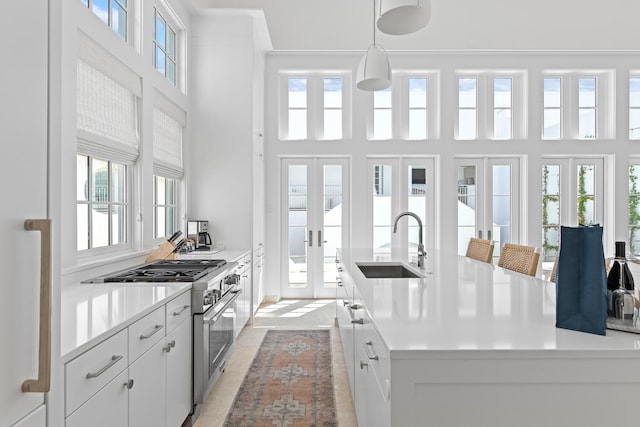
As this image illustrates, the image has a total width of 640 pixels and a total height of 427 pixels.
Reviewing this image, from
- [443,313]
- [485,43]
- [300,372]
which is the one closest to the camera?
[443,313]

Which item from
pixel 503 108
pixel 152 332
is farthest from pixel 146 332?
pixel 503 108

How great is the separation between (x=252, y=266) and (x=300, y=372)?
1.66 m

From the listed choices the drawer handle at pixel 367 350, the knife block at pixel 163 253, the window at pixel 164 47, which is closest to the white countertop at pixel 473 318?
the drawer handle at pixel 367 350

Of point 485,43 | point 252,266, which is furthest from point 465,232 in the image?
point 252,266

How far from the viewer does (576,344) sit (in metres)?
1.06

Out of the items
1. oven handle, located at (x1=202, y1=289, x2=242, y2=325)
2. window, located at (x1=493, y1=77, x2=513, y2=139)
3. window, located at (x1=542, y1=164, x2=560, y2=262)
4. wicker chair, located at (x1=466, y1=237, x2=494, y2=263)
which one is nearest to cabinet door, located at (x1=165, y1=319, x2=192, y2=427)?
oven handle, located at (x1=202, y1=289, x2=242, y2=325)

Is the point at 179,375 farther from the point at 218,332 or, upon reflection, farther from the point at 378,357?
the point at 378,357

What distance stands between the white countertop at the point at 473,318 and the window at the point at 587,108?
486cm

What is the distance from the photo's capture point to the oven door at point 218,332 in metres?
2.37

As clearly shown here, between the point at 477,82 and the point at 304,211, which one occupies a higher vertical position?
the point at 477,82

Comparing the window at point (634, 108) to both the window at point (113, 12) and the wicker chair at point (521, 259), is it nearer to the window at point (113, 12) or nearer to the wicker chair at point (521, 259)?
the wicker chair at point (521, 259)

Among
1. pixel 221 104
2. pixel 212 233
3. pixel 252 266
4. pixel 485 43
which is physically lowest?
pixel 252 266

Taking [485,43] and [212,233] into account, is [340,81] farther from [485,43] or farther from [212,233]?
[212,233]

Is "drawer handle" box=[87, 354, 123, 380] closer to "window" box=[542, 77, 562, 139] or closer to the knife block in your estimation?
the knife block
